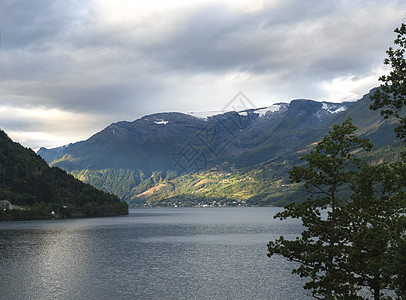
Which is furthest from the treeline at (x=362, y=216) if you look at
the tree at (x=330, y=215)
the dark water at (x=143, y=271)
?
the dark water at (x=143, y=271)

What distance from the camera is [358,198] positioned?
126ft

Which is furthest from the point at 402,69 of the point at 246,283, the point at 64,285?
the point at 64,285

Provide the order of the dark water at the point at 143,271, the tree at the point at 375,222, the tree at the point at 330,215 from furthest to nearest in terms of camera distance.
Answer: the dark water at the point at 143,271 < the tree at the point at 330,215 < the tree at the point at 375,222

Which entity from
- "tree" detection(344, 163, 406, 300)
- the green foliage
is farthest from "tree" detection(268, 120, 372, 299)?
"tree" detection(344, 163, 406, 300)

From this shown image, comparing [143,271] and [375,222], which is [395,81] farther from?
[143,271]

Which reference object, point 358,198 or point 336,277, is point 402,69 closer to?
point 358,198

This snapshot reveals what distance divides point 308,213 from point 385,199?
296 inches

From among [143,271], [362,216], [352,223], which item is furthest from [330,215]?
[143,271]

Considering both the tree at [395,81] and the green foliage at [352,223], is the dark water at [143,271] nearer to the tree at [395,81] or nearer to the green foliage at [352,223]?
the green foliage at [352,223]

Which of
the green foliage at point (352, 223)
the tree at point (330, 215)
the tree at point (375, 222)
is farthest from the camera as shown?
the tree at point (330, 215)

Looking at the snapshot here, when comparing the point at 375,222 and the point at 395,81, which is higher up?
the point at 395,81

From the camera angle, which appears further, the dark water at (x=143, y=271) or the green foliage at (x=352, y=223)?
the dark water at (x=143, y=271)

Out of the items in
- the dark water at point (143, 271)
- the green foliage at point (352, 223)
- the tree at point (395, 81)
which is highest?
the tree at point (395, 81)

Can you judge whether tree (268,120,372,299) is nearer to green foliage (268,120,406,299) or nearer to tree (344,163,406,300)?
green foliage (268,120,406,299)
